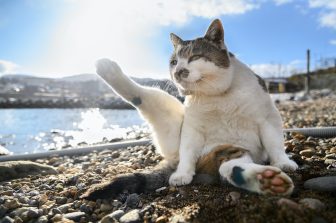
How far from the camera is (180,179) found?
3660 millimetres

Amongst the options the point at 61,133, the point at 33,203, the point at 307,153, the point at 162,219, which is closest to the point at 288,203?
the point at 162,219

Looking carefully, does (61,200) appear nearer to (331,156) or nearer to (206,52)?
(206,52)

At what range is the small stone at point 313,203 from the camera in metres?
2.50

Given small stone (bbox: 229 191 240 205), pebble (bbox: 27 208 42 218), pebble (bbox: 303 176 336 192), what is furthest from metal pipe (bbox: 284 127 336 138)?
pebble (bbox: 27 208 42 218)

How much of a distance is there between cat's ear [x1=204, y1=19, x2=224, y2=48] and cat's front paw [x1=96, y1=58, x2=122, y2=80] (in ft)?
3.67

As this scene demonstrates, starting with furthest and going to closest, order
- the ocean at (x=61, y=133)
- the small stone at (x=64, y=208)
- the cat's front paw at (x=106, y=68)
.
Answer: the ocean at (x=61, y=133) → the cat's front paw at (x=106, y=68) → the small stone at (x=64, y=208)

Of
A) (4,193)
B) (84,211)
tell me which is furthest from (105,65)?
(4,193)

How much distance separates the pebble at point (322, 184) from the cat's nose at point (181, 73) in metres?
1.57

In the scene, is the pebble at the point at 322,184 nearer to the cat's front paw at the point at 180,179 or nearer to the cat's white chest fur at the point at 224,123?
the cat's white chest fur at the point at 224,123

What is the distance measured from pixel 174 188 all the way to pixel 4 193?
2.00m

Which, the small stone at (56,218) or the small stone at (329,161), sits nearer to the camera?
the small stone at (56,218)

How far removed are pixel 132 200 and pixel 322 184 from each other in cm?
166

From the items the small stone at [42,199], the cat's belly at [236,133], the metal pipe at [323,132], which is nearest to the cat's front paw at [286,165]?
the cat's belly at [236,133]

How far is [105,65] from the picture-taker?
3941 mm
